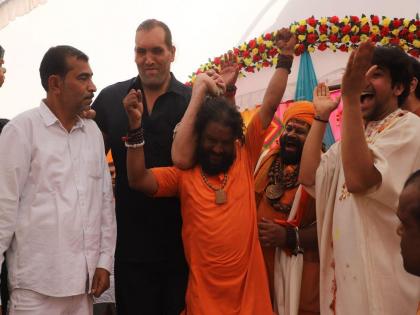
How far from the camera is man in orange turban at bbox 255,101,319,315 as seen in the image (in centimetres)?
286

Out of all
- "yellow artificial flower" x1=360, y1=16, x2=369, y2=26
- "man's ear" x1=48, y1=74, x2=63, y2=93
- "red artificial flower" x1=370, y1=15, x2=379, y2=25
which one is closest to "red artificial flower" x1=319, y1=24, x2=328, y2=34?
"yellow artificial flower" x1=360, y1=16, x2=369, y2=26

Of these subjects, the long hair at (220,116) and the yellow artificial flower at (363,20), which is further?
the yellow artificial flower at (363,20)

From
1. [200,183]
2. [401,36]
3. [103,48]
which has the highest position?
[103,48]

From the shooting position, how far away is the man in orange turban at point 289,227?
2.86 meters

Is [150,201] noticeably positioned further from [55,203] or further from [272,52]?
[272,52]

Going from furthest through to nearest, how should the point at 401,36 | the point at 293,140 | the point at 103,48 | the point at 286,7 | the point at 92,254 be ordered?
1. the point at 103,48
2. the point at 286,7
3. the point at 401,36
4. the point at 293,140
5. the point at 92,254

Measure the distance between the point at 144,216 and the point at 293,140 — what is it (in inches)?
37.4

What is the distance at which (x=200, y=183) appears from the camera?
9.00ft

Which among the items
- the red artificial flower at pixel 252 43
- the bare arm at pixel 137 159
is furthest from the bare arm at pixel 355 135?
the red artificial flower at pixel 252 43

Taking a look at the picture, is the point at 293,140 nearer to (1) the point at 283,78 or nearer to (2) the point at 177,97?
(1) the point at 283,78

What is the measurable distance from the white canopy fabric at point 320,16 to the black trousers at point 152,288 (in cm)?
340

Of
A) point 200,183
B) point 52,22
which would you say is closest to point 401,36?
point 200,183

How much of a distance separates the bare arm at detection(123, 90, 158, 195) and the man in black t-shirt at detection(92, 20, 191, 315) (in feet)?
0.92

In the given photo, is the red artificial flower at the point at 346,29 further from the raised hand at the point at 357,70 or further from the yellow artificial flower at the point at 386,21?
the raised hand at the point at 357,70
